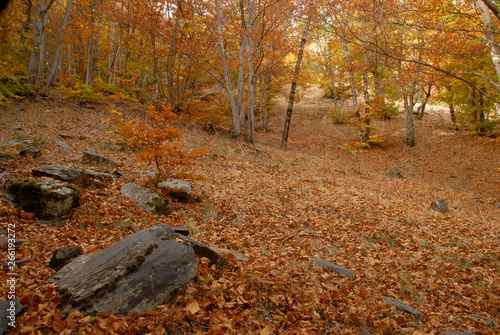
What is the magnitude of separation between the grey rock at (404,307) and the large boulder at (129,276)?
2784 mm

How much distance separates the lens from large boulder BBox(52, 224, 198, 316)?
2.67m

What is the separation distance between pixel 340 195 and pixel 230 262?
5.26 m

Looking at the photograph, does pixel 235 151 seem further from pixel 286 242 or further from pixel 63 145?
pixel 286 242

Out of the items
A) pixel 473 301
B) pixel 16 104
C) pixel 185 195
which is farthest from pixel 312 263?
pixel 16 104

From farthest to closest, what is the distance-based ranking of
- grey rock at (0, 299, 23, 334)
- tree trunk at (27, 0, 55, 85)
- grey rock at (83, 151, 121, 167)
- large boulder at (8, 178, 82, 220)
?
tree trunk at (27, 0, 55, 85), grey rock at (83, 151, 121, 167), large boulder at (8, 178, 82, 220), grey rock at (0, 299, 23, 334)

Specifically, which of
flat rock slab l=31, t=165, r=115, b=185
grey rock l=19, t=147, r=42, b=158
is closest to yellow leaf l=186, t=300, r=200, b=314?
flat rock slab l=31, t=165, r=115, b=185

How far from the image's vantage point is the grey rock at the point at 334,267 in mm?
4293

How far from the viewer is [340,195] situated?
8109 millimetres

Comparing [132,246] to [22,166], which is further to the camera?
[22,166]

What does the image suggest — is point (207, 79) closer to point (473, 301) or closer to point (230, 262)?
point (230, 262)

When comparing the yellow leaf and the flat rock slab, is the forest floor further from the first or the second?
the flat rock slab

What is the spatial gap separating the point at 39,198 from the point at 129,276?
2.86 m

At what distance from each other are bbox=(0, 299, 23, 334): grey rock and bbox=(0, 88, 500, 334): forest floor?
7 centimetres

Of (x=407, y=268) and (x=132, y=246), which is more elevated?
(x=132, y=246)
